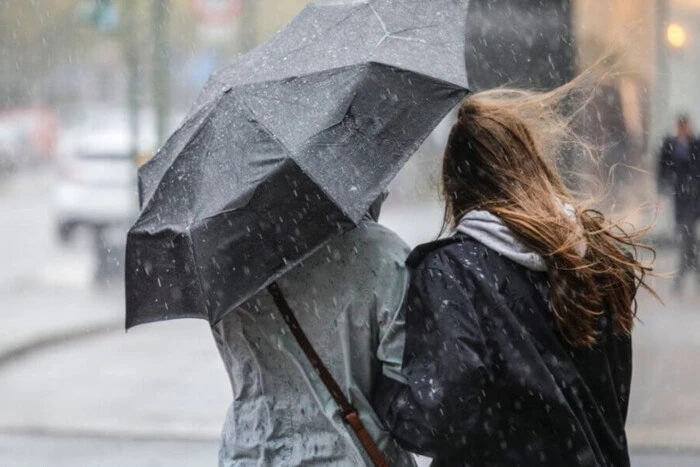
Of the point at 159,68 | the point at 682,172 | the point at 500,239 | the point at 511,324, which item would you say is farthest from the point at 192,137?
the point at 159,68

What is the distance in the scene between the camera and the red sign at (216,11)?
1521 cm

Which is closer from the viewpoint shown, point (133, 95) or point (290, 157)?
point (290, 157)

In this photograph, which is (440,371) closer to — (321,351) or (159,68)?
(321,351)

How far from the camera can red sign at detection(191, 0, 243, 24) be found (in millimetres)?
15211

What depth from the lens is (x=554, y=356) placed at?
260 centimetres

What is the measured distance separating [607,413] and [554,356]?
215 mm

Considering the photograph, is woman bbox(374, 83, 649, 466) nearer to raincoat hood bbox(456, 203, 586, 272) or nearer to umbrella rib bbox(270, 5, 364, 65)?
raincoat hood bbox(456, 203, 586, 272)

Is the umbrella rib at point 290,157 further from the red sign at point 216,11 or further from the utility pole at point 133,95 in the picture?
the red sign at point 216,11

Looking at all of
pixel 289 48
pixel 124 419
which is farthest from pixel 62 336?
pixel 289 48

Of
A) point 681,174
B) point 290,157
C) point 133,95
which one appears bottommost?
point 681,174

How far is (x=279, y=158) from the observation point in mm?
2648

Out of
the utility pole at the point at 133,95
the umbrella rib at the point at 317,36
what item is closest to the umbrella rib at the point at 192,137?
the umbrella rib at the point at 317,36

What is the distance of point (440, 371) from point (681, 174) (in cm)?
519

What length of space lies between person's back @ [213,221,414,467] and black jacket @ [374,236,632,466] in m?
Result: 0.07
